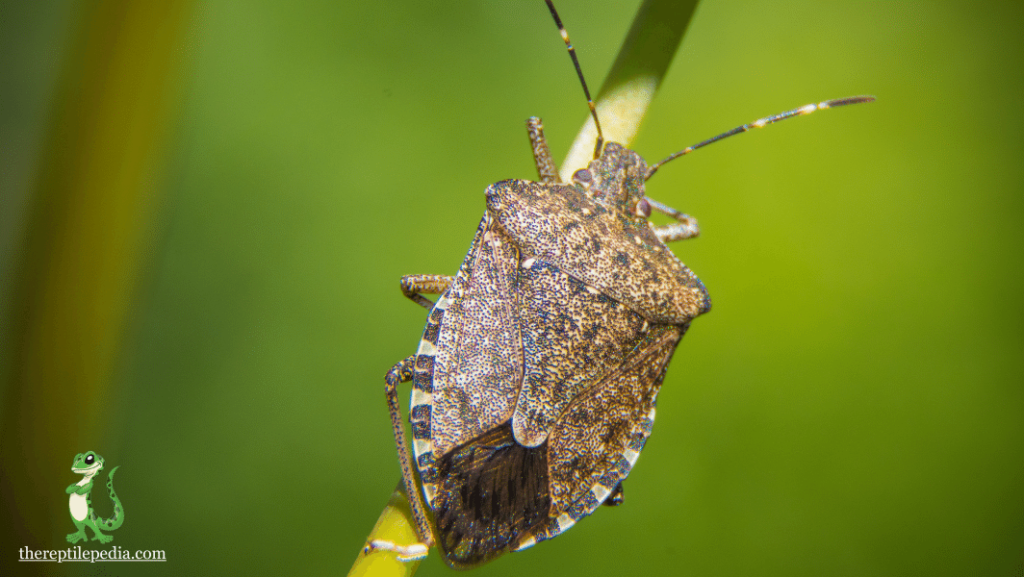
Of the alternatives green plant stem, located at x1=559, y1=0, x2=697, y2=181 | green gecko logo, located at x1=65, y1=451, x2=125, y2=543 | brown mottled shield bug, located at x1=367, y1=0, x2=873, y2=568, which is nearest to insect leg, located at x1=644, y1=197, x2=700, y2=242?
brown mottled shield bug, located at x1=367, y1=0, x2=873, y2=568

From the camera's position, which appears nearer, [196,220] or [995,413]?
[196,220]

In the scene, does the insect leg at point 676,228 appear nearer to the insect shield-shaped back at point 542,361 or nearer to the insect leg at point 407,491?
the insect shield-shaped back at point 542,361

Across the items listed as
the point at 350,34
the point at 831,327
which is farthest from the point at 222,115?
the point at 831,327

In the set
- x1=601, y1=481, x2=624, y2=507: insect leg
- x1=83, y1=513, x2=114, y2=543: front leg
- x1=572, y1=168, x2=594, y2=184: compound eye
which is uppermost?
x1=572, y1=168, x2=594, y2=184: compound eye

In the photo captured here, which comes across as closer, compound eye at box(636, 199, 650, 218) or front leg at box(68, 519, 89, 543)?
front leg at box(68, 519, 89, 543)

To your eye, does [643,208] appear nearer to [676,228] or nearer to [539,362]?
[676,228]

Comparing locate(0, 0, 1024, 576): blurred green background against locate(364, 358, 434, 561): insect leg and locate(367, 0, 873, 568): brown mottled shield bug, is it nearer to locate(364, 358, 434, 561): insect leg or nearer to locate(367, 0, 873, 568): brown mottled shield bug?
locate(367, 0, 873, 568): brown mottled shield bug

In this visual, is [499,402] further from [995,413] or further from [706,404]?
[995,413]
